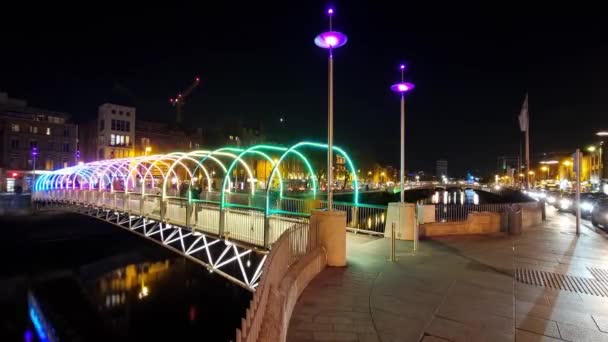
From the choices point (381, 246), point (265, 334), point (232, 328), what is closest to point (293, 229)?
point (265, 334)

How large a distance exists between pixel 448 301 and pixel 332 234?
2.99m

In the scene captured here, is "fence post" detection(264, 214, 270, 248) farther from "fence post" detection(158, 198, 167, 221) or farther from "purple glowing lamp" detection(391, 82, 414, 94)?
"fence post" detection(158, 198, 167, 221)

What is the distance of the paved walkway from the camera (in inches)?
193

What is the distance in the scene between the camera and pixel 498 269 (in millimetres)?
8508

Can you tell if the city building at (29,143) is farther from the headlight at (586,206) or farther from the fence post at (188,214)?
the headlight at (586,206)

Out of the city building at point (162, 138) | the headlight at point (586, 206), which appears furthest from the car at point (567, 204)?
the city building at point (162, 138)

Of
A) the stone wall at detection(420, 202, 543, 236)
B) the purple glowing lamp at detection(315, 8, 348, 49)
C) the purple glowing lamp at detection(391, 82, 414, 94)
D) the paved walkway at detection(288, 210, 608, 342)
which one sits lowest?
the paved walkway at detection(288, 210, 608, 342)

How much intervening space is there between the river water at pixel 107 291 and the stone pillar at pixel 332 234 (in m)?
12.8

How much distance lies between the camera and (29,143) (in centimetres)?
5531

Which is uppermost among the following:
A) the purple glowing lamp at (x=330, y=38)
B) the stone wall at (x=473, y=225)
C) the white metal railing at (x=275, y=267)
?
the purple glowing lamp at (x=330, y=38)

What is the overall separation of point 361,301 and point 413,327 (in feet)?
3.85

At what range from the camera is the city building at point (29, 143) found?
53.0m

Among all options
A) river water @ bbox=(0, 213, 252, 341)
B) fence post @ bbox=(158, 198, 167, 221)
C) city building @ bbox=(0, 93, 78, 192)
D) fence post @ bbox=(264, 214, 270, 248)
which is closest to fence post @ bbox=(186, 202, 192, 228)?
fence post @ bbox=(158, 198, 167, 221)

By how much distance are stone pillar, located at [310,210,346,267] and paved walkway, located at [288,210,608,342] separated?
31 centimetres
